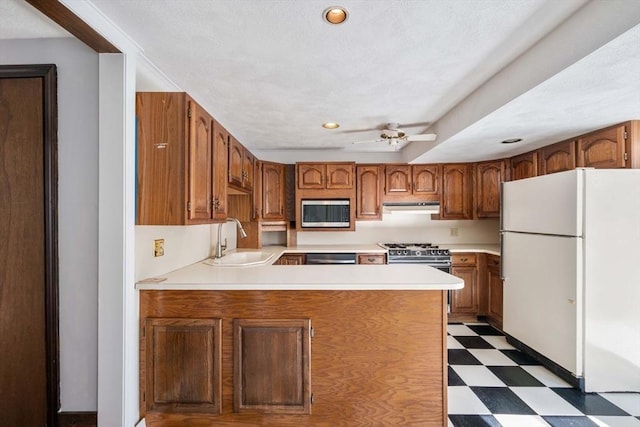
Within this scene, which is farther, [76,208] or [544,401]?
[544,401]

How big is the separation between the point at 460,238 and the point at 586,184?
2.15m

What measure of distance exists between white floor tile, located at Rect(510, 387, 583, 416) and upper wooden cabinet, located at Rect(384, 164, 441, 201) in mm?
2318

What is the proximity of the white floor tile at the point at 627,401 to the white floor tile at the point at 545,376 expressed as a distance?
0.74ft

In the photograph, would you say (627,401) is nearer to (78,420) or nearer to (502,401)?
(502,401)

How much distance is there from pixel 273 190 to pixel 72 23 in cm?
264

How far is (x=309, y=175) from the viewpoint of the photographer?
12.5 ft

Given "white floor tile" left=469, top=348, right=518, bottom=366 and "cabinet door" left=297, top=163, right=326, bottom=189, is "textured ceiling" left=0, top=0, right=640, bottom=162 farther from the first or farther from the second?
"white floor tile" left=469, top=348, right=518, bottom=366

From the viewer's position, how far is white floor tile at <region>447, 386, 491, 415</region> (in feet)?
6.20

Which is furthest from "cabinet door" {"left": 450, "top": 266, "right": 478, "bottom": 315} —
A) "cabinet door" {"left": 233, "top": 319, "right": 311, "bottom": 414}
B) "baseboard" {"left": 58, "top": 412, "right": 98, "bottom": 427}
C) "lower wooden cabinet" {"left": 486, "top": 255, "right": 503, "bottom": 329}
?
"baseboard" {"left": 58, "top": 412, "right": 98, "bottom": 427}

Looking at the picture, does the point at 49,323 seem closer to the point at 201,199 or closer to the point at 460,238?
the point at 201,199

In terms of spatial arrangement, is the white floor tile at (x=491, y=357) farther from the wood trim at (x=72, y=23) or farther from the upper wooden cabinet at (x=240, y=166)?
the wood trim at (x=72, y=23)

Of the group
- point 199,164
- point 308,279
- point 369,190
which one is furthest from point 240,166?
point 369,190

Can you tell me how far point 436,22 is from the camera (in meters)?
1.37

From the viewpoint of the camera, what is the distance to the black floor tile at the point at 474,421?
1.77m
